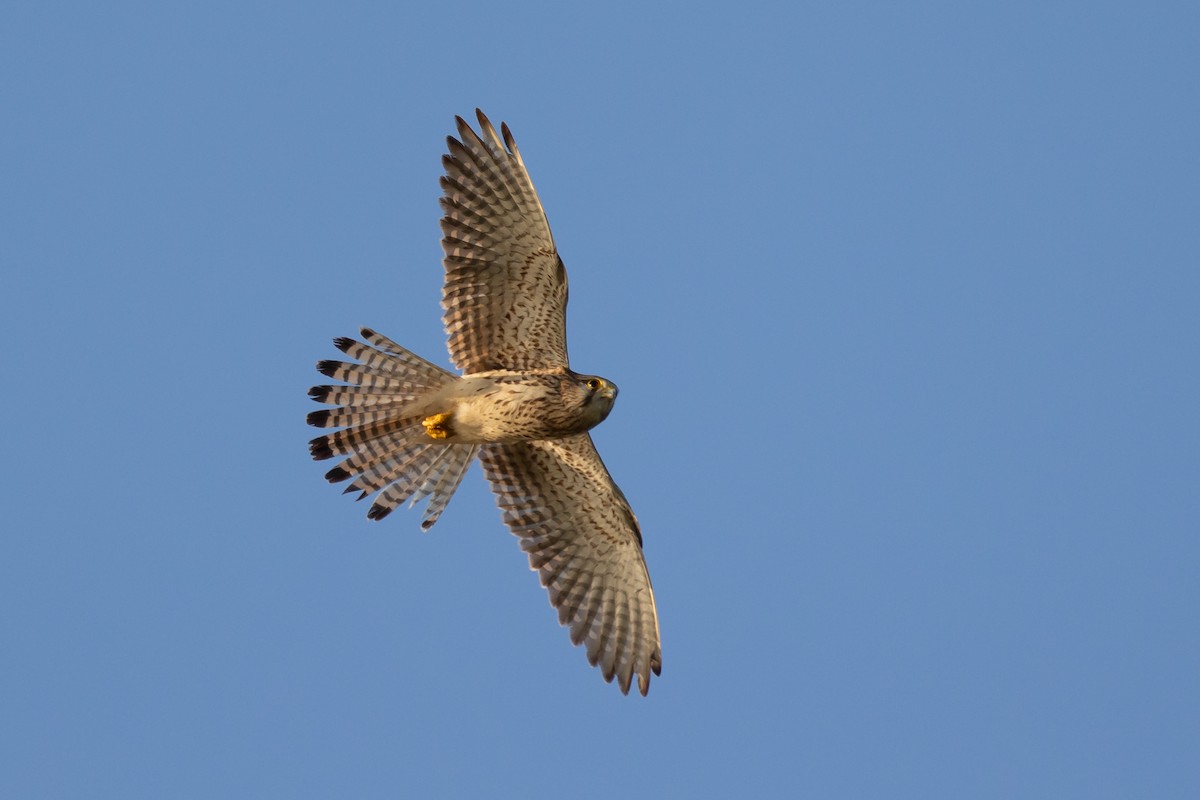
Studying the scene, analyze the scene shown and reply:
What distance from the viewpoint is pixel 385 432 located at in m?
14.3

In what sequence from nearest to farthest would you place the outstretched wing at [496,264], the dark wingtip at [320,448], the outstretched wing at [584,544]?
1. the outstretched wing at [496,264]
2. the dark wingtip at [320,448]
3. the outstretched wing at [584,544]

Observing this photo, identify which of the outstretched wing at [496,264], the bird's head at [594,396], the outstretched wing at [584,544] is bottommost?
the outstretched wing at [584,544]

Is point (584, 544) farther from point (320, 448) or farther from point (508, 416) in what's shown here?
point (320, 448)

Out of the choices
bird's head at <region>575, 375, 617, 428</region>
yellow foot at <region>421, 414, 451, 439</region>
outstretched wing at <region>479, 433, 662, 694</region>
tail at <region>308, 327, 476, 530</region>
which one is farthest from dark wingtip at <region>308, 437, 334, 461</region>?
bird's head at <region>575, 375, 617, 428</region>

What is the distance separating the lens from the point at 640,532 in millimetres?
15195

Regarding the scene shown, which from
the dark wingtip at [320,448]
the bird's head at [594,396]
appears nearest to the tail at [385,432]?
the dark wingtip at [320,448]

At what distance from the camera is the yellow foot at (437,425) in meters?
14.2

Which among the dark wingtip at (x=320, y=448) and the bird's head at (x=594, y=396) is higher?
the bird's head at (x=594, y=396)

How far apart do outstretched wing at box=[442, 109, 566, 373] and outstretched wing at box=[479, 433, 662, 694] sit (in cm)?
103

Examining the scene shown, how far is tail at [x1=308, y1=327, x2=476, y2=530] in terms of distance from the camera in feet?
45.6

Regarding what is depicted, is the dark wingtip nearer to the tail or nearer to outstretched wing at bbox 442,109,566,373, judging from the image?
the tail

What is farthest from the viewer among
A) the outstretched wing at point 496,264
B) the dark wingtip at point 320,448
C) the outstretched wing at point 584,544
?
the outstretched wing at point 584,544

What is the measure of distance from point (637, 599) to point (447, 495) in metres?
1.87

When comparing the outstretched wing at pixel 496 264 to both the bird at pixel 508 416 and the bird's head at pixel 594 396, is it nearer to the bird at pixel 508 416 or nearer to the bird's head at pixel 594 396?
the bird at pixel 508 416
